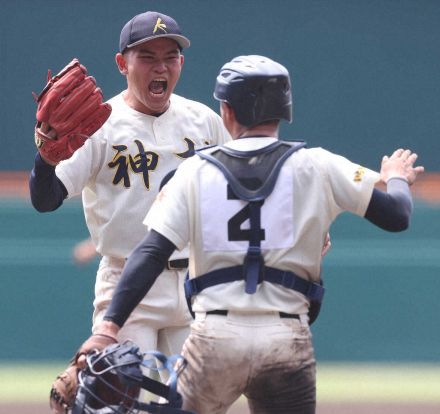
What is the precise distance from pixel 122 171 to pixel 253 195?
1343 mm

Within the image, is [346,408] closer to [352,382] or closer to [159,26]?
[352,382]

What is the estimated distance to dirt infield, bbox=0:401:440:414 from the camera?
6.47m

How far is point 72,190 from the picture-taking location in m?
4.64

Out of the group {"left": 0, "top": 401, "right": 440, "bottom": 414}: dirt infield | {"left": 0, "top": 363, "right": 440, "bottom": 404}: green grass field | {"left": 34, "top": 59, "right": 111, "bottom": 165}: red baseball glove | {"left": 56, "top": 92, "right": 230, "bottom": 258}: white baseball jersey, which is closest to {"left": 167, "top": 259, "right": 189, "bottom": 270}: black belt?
{"left": 56, "top": 92, "right": 230, "bottom": 258}: white baseball jersey

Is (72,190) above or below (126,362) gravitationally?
above

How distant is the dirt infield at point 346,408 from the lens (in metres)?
6.47

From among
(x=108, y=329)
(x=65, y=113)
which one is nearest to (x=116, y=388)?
(x=108, y=329)

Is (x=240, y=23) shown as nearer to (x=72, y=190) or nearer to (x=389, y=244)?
(x=389, y=244)

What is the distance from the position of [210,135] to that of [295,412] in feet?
5.78

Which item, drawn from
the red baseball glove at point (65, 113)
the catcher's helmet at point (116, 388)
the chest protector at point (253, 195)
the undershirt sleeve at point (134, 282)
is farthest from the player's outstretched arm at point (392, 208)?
the red baseball glove at point (65, 113)

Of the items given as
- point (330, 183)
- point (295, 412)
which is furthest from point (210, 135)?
point (295, 412)

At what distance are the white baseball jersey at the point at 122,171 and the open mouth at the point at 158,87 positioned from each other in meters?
0.12

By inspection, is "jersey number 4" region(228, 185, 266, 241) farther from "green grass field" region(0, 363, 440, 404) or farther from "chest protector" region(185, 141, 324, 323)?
"green grass field" region(0, 363, 440, 404)

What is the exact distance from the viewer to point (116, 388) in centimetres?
344
